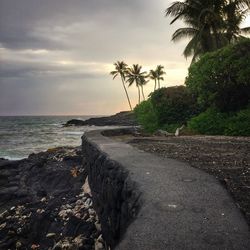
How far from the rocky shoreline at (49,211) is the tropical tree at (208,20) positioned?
48.7 ft

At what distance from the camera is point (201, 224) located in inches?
124

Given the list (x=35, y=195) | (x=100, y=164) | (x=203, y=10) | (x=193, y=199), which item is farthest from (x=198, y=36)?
(x=193, y=199)

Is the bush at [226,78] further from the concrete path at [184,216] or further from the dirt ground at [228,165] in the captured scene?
the concrete path at [184,216]

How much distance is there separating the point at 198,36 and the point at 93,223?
20.3 meters

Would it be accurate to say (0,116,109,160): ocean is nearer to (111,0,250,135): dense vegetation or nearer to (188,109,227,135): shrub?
(111,0,250,135): dense vegetation

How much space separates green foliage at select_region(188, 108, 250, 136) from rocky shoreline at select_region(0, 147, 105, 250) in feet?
20.2

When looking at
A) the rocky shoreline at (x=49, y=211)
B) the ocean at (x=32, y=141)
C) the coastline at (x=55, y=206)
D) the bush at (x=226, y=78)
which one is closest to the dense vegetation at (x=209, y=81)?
the bush at (x=226, y=78)

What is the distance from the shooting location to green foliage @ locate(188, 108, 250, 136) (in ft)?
48.1

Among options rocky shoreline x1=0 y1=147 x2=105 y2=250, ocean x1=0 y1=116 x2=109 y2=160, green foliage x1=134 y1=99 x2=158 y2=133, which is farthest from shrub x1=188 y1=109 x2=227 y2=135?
ocean x1=0 y1=116 x2=109 y2=160

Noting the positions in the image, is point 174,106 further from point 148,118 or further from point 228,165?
point 228,165

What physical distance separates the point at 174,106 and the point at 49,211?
13.7 meters

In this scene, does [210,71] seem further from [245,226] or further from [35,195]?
[245,226]

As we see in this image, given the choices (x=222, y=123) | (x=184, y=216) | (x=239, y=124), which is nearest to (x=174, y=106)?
(x=222, y=123)

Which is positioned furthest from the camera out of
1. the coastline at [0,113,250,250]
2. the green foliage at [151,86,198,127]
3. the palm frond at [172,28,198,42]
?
the palm frond at [172,28,198,42]
